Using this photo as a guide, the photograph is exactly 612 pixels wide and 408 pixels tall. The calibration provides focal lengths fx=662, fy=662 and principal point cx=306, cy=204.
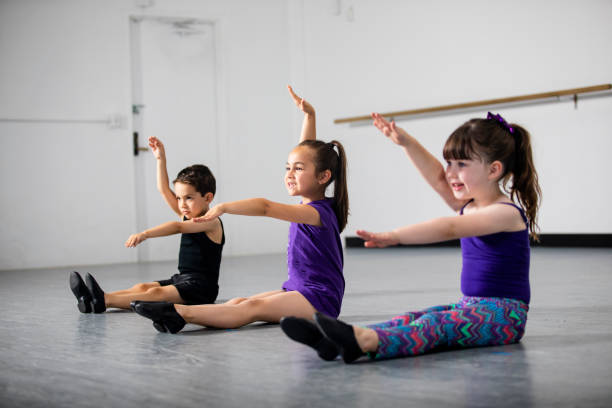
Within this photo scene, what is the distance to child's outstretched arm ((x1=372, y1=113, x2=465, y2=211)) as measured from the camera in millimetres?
1604

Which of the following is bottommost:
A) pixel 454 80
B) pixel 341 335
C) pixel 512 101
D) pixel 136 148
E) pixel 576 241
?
pixel 576 241

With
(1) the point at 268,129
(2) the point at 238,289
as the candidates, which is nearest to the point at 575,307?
(2) the point at 238,289

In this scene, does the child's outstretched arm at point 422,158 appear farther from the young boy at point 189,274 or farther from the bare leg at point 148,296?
the bare leg at point 148,296

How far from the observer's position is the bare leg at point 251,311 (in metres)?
1.92

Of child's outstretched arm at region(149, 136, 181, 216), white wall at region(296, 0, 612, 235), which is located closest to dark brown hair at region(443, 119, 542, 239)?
child's outstretched arm at region(149, 136, 181, 216)

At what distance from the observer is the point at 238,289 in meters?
3.11

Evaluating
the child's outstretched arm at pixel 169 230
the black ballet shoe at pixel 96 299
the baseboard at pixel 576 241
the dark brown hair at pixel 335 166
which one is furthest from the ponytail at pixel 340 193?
the baseboard at pixel 576 241

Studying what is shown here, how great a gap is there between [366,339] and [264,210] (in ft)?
1.30

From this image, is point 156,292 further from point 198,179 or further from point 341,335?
point 341,335

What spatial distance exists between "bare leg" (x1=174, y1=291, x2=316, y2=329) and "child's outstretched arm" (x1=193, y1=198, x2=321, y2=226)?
0.80ft

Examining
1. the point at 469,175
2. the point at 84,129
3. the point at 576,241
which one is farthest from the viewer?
the point at 84,129

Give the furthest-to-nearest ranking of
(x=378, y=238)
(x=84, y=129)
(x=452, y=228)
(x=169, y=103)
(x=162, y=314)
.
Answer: (x=169, y=103)
(x=84, y=129)
(x=162, y=314)
(x=452, y=228)
(x=378, y=238)

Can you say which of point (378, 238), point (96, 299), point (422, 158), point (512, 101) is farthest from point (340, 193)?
point (512, 101)

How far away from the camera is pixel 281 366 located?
56.9 inches
